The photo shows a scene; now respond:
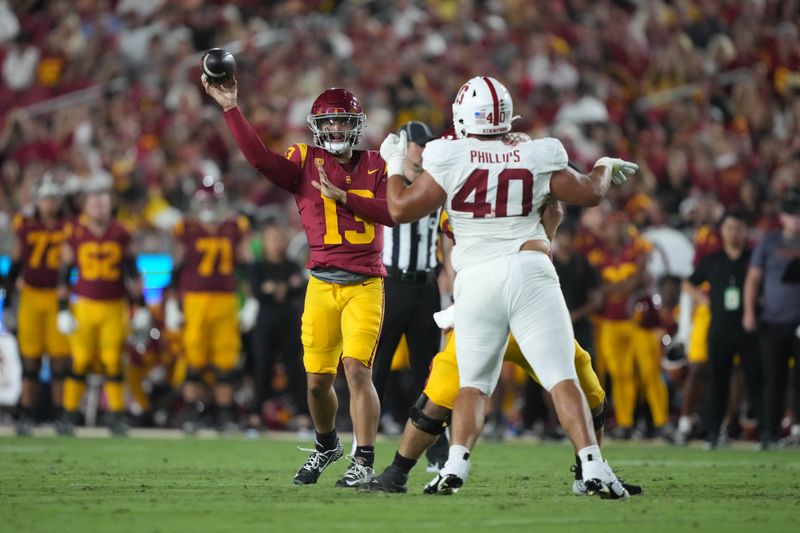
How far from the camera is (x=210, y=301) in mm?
13859

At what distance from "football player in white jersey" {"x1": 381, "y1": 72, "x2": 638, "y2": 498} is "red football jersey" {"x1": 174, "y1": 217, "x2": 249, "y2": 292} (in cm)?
726

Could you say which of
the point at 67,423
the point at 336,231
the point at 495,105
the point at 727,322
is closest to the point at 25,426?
the point at 67,423

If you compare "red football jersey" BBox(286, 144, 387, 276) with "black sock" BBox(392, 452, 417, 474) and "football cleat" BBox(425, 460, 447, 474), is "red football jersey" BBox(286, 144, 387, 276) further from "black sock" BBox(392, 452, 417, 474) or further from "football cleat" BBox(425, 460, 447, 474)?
"football cleat" BBox(425, 460, 447, 474)

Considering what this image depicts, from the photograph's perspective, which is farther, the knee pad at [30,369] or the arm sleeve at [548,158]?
the knee pad at [30,369]

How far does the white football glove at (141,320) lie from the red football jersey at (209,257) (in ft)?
1.44

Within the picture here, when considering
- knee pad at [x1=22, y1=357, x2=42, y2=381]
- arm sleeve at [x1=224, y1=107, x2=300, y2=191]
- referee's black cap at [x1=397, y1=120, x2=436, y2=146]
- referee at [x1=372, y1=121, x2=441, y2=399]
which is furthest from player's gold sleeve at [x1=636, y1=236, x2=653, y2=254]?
arm sleeve at [x1=224, y1=107, x2=300, y2=191]

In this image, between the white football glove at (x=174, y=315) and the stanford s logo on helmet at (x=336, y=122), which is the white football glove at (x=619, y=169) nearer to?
the stanford s logo on helmet at (x=336, y=122)

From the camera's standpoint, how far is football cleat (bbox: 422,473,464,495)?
6.84 metres

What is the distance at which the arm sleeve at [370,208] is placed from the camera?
750cm

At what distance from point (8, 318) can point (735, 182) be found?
316 inches

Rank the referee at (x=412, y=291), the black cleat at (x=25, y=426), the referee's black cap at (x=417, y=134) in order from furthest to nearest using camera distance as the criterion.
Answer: the black cleat at (x=25, y=426) < the referee at (x=412, y=291) < the referee's black cap at (x=417, y=134)

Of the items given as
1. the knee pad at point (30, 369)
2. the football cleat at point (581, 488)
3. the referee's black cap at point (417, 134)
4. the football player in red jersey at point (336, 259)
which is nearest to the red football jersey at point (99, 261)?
the knee pad at point (30, 369)

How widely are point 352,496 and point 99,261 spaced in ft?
23.2

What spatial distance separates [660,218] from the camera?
15.7 metres
